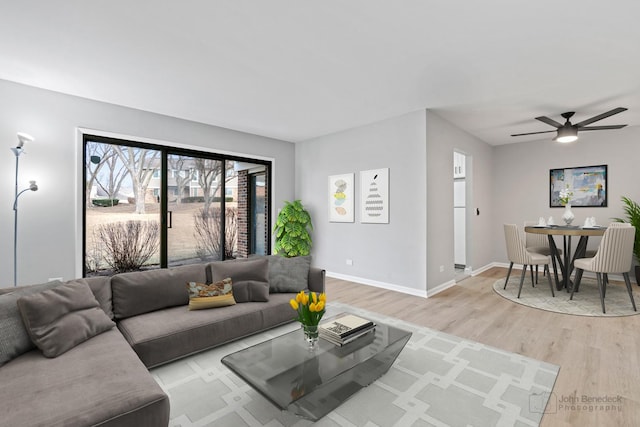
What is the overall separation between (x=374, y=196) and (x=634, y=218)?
4.08 m

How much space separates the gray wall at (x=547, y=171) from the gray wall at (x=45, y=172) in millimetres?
6974

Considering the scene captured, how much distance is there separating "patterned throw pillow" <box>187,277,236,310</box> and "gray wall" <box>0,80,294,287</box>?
6.97 feet

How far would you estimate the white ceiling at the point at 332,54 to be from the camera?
218 cm

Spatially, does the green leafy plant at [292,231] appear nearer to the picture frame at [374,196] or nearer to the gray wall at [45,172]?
the picture frame at [374,196]

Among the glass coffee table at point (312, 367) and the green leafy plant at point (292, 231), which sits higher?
the green leafy plant at point (292, 231)

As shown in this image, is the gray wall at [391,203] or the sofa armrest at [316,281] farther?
the gray wall at [391,203]

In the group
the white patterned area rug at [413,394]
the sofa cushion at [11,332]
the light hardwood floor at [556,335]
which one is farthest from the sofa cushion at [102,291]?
the light hardwood floor at [556,335]

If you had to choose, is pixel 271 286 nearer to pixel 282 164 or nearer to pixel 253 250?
pixel 253 250

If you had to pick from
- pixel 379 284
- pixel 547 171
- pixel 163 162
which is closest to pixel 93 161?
pixel 163 162

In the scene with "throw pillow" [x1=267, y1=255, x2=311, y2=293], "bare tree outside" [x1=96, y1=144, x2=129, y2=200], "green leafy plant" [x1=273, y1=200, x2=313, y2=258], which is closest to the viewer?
"throw pillow" [x1=267, y1=255, x2=311, y2=293]

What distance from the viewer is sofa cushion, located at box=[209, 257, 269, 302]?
3027mm

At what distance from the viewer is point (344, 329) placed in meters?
2.17

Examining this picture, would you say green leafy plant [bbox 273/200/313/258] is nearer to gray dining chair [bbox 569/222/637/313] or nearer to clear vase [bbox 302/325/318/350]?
clear vase [bbox 302/325/318/350]

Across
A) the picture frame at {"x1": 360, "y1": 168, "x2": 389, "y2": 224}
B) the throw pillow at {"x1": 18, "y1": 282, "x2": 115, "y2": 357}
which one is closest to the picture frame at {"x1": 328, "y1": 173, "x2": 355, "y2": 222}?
the picture frame at {"x1": 360, "y1": 168, "x2": 389, "y2": 224}
